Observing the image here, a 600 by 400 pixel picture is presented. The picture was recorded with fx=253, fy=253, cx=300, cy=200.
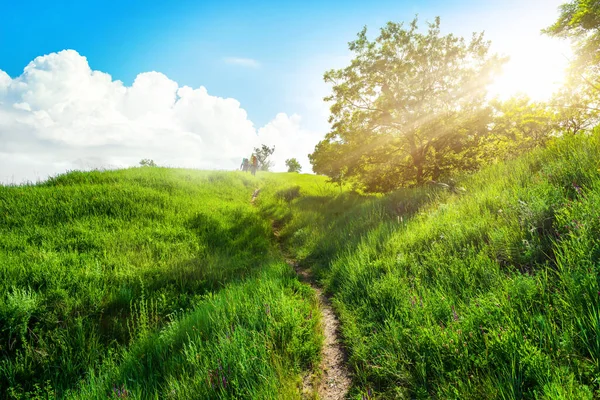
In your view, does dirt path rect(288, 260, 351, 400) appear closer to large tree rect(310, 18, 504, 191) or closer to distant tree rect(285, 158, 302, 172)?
large tree rect(310, 18, 504, 191)

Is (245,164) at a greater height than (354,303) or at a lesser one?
greater

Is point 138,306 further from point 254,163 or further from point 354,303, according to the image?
point 254,163

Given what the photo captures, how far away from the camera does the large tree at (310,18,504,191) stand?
43.2 ft

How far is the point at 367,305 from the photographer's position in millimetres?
4008

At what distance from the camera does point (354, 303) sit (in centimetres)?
427

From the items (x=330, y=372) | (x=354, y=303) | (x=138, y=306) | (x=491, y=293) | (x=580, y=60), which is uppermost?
(x=580, y=60)

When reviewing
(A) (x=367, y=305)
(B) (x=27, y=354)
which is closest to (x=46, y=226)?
(B) (x=27, y=354)

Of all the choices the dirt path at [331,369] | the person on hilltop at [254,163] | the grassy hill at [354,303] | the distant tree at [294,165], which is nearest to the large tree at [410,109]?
the grassy hill at [354,303]

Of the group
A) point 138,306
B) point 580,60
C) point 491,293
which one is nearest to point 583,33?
point 580,60

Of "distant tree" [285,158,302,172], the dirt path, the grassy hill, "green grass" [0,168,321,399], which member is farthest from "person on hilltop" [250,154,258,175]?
"distant tree" [285,158,302,172]

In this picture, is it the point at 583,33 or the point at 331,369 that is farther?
the point at 583,33

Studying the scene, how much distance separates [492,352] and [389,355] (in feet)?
3.19

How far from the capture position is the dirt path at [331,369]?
2.82m

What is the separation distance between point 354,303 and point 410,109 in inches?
490
